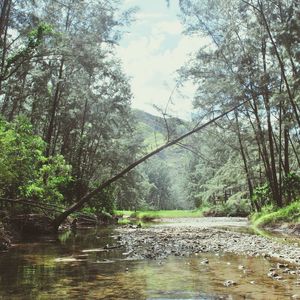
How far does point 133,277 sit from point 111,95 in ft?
75.8

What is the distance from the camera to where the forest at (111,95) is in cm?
Result: 1331

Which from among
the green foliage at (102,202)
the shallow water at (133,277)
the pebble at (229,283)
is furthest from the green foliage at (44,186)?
the pebble at (229,283)

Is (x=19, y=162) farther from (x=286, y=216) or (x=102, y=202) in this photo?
(x=102, y=202)

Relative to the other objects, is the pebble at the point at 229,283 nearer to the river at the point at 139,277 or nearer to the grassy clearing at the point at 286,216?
the river at the point at 139,277

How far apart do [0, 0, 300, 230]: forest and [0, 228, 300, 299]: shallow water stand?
145cm

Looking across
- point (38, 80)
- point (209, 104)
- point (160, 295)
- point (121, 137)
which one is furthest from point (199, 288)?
point (121, 137)

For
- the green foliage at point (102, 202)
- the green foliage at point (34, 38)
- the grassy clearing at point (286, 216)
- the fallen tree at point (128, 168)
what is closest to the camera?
the green foliage at point (34, 38)

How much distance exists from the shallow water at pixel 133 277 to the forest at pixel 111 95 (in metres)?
1.45

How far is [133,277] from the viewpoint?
611cm

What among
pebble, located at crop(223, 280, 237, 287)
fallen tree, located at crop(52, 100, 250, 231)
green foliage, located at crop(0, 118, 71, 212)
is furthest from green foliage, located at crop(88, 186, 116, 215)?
pebble, located at crop(223, 280, 237, 287)

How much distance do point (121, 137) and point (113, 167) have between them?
3665mm

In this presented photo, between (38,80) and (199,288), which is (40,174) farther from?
(199,288)

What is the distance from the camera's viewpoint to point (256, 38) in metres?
20.0

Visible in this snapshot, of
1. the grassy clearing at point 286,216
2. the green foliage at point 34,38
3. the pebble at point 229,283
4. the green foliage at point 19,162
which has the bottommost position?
the pebble at point 229,283
